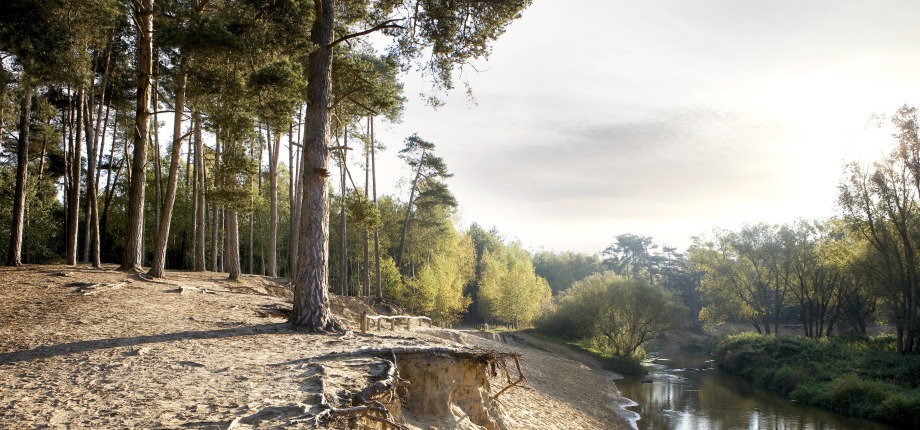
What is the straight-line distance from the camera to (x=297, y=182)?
1045 inches

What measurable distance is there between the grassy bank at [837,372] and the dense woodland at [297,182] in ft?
11.0

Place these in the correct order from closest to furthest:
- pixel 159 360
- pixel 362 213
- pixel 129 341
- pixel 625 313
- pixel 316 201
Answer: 1. pixel 159 360
2. pixel 129 341
3. pixel 316 201
4. pixel 362 213
5. pixel 625 313

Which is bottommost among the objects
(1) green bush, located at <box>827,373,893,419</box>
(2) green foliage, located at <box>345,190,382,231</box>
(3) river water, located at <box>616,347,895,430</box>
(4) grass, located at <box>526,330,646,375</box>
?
(4) grass, located at <box>526,330,646,375</box>

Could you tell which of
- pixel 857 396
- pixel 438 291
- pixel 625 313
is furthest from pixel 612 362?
pixel 857 396

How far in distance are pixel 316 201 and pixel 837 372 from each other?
98.9 feet

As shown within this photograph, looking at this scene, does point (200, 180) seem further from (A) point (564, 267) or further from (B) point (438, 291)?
(A) point (564, 267)

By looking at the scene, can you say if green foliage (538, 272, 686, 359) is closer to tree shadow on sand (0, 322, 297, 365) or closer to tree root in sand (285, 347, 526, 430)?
tree root in sand (285, 347, 526, 430)

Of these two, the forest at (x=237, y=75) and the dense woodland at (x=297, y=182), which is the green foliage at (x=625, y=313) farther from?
the forest at (x=237, y=75)

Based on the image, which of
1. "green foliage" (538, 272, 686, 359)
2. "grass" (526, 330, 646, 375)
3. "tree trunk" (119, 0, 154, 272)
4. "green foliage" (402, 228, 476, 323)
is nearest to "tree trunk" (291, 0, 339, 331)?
"tree trunk" (119, 0, 154, 272)

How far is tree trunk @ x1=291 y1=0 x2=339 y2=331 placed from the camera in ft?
36.9

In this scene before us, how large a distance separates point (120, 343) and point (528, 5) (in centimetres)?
1011

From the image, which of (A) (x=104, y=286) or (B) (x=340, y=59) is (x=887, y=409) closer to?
(B) (x=340, y=59)

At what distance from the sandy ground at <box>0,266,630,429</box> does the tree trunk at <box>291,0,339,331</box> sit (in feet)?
1.97

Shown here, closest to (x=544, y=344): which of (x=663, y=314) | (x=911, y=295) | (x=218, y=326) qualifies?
(x=663, y=314)
